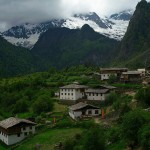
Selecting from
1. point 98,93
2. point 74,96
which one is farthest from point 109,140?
point 74,96

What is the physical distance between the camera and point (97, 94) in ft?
331

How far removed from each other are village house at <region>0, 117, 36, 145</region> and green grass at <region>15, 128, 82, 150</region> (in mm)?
4196

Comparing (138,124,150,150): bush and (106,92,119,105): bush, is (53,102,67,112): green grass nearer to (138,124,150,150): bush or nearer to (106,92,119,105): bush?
(106,92,119,105): bush

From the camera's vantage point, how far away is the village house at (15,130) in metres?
77.6

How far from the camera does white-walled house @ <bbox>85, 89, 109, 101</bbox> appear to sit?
9906cm

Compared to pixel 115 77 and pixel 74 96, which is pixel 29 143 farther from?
pixel 115 77

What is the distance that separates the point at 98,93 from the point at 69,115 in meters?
13.8

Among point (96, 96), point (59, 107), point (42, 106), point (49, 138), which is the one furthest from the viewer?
point (59, 107)

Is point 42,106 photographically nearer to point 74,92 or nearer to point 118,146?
point 74,92

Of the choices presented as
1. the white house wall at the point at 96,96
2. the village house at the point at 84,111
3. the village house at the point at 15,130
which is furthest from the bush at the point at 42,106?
the village house at the point at 15,130

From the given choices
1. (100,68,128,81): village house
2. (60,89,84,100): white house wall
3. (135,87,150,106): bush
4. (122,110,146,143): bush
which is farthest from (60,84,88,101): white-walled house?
(122,110,146,143): bush

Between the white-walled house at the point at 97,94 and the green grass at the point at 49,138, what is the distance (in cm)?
2565

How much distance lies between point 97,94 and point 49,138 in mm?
32832

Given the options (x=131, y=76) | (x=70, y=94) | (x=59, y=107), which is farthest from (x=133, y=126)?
(x=131, y=76)
